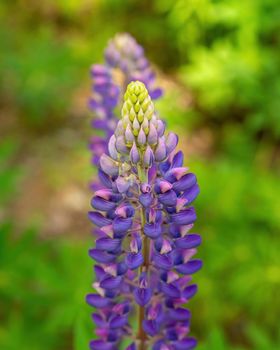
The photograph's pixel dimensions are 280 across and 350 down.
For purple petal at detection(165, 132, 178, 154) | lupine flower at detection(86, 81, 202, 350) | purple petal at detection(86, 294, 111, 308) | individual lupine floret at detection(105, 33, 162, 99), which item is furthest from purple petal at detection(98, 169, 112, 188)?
individual lupine floret at detection(105, 33, 162, 99)

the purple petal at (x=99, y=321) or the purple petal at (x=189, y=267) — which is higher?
the purple petal at (x=189, y=267)

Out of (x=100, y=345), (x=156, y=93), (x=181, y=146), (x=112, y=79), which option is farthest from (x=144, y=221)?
(x=181, y=146)

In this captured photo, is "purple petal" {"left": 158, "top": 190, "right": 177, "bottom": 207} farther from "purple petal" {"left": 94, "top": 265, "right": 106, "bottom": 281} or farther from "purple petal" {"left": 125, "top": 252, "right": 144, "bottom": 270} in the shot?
"purple petal" {"left": 94, "top": 265, "right": 106, "bottom": 281}

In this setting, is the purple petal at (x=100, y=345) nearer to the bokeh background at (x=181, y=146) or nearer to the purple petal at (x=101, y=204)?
the bokeh background at (x=181, y=146)

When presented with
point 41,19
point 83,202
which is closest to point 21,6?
point 41,19

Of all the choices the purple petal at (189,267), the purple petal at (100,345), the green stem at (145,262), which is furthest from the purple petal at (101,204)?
the purple petal at (100,345)

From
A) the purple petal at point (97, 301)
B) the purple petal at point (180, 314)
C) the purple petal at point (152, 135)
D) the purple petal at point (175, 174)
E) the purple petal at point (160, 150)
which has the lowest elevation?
the purple petal at point (180, 314)

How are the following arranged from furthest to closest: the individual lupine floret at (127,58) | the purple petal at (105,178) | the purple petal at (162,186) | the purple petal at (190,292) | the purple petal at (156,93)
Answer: the individual lupine floret at (127,58) < the purple petal at (156,93) < the purple petal at (190,292) < the purple petal at (105,178) < the purple petal at (162,186)

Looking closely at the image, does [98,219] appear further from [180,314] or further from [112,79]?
[112,79]
